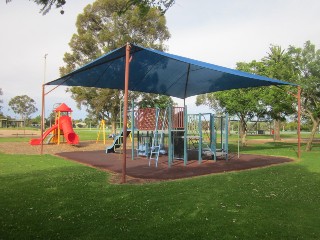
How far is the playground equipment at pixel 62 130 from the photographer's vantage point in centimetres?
2090

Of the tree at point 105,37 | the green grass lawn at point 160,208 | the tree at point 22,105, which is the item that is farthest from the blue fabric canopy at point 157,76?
the tree at point 22,105

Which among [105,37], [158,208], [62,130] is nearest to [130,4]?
[158,208]

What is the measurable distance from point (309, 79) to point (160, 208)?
1547 centimetres

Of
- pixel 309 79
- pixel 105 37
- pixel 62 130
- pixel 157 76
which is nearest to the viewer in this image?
pixel 157 76

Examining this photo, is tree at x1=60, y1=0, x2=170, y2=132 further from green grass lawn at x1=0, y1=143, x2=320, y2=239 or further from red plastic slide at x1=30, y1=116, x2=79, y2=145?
green grass lawn at x1=0, y1=143, x2=320, y2=239

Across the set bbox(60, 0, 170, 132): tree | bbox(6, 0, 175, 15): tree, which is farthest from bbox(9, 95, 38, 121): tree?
bbox(6, 0, 175, 15): tree

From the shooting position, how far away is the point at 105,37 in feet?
96.8

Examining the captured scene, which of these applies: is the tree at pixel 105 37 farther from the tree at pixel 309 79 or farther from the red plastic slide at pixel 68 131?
the tree at pixel 309 79

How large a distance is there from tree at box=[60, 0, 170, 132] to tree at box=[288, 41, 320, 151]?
15606 millimetres

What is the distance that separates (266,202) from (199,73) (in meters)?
8.36

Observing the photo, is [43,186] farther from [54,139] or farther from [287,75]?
[54,139]

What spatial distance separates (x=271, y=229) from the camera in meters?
4.32

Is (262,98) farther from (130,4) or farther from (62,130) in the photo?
(130,4)

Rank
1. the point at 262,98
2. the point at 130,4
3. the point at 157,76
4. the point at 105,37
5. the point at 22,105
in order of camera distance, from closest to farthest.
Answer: the point at 130,4, the point at 157,76, the point at 262,98, the point at 105,37, the point at 22,105
